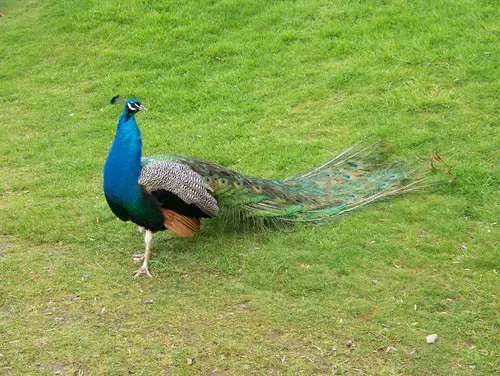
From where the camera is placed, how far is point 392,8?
32.0 feet

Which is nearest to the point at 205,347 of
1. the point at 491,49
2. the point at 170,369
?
the point at 170,369

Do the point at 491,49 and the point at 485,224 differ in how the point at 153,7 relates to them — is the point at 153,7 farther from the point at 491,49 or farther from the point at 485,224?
the point at 485,224

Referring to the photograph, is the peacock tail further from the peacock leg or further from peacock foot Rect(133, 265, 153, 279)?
peacock foot Rect(133, 265, 153, 279)

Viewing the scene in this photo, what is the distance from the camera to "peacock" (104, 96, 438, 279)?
514cm

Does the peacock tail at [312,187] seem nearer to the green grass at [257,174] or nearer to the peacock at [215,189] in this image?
the peacock at [215,189]

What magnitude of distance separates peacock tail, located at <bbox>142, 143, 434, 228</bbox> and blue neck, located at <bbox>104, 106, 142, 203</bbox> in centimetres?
17

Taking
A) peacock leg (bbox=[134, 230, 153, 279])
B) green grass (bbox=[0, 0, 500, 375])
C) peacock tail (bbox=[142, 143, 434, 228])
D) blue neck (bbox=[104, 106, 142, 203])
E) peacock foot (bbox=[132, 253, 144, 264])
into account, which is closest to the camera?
green grass (bbox=[0, 0, 500, 375])

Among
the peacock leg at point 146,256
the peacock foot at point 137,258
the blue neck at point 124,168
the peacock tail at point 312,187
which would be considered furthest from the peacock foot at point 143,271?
the peacock tail at point 312,187

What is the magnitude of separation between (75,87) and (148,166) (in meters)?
5.11

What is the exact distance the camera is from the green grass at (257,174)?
4348 millimetres

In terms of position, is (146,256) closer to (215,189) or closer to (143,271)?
(143,271)

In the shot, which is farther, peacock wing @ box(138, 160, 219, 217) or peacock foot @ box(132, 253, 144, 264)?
peacock foot @ box(132, 253, 144, 264)

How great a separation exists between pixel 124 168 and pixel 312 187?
1.80 metres

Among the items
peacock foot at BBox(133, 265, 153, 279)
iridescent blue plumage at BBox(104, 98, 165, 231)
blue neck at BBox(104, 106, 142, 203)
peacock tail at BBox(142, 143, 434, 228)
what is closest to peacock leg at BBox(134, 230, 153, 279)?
peacock foot at BBox(133, 265, 153, 279)
